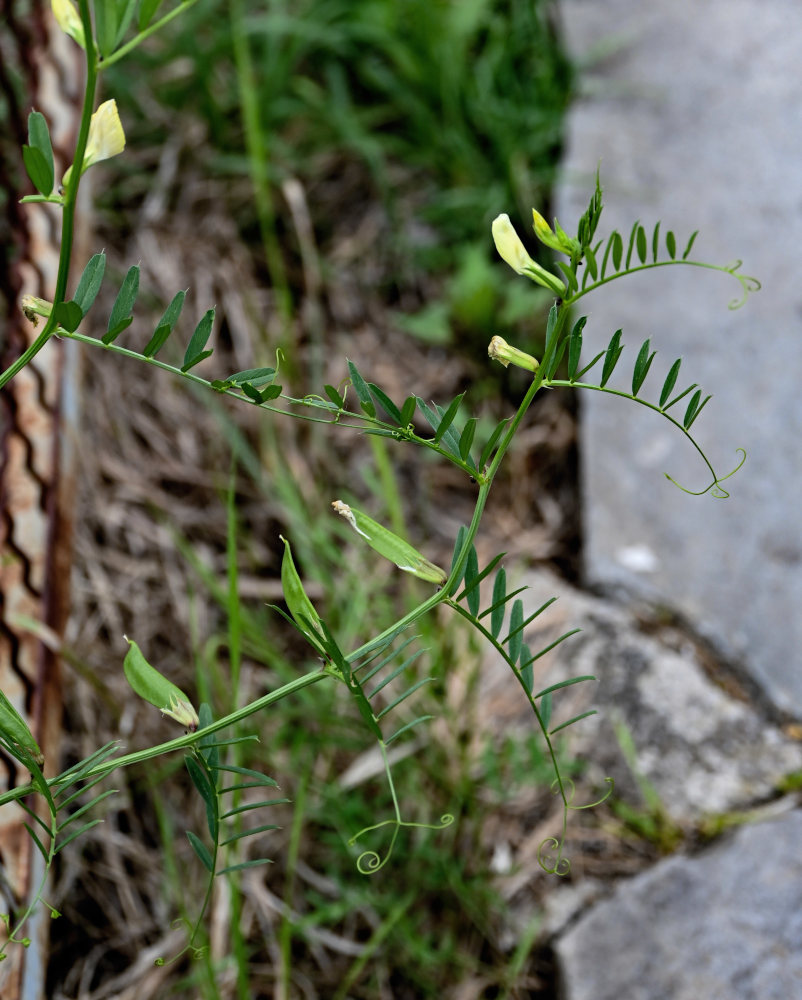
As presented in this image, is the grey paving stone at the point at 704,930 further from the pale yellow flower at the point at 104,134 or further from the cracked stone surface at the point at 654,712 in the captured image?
the pale yellow flower at the point at 104,134

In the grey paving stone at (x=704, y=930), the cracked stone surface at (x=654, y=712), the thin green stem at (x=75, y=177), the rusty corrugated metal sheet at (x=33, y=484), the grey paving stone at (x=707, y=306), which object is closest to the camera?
the thin green stem at (x=75, y=177)

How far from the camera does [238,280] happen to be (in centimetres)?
199

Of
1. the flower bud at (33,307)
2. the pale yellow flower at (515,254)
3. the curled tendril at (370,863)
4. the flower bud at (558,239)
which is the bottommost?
the curled tendril at (370,863)

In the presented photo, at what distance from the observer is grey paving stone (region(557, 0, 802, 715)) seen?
162 centimetres

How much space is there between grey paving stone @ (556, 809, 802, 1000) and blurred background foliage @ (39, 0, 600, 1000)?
0.31 feet

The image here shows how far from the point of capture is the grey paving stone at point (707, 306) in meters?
1.62

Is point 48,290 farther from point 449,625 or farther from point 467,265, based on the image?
point 467,265

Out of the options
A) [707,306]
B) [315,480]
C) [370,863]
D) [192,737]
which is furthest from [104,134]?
[707,306]

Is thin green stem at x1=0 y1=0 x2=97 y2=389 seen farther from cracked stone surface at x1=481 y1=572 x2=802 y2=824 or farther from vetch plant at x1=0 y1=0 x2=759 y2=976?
cracked stone surface at x1=481 y1=572 x2=802 y2=824

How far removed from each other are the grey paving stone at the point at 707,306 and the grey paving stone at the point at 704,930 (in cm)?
27

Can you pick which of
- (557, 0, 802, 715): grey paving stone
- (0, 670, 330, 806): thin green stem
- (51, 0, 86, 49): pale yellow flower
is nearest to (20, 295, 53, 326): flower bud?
(51, 0, 86, 49): pale yellow flower

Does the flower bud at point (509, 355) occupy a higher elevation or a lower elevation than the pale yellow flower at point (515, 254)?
lower

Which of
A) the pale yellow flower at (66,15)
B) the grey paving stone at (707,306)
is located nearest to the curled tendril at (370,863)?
the pale yellow flower at (66,15)

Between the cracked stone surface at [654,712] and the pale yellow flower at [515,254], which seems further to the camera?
the cracked stone surface at [654,712]
